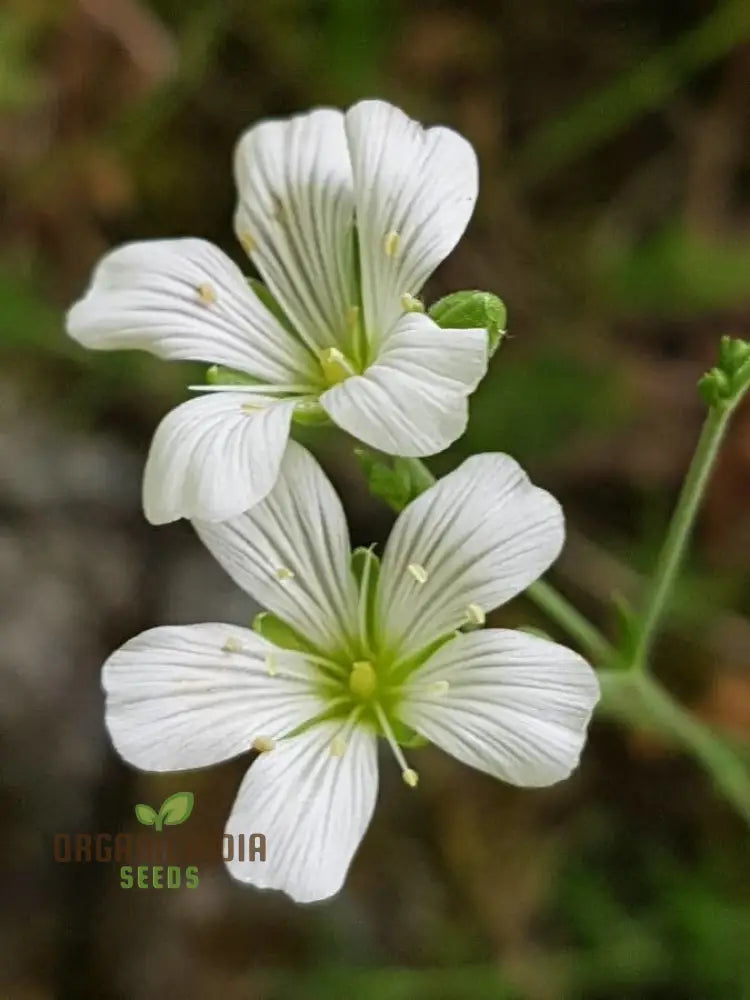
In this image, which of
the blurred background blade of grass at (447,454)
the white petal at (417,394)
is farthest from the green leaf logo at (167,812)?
the blurred background blade of grass at (447,454)

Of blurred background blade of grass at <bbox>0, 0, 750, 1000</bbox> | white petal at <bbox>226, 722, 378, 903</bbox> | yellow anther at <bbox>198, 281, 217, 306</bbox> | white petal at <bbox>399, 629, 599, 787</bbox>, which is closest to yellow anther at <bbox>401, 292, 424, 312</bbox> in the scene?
yellow anther at <bbox>198, 281, 217, 306</bbox>

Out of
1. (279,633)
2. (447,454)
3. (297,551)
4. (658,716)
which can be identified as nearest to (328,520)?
(297,551)

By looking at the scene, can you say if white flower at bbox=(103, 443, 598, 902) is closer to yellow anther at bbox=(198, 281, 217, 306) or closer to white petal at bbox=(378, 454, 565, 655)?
white petal at bbox=(378, 454, 565, 655)

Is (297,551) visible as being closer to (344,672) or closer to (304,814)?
(344,672)

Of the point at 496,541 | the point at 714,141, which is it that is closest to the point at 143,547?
the point at 496,541

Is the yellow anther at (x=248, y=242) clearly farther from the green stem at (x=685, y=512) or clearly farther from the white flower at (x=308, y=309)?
the green stem at (x=685, y=512)

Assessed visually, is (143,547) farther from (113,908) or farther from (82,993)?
(82,993)

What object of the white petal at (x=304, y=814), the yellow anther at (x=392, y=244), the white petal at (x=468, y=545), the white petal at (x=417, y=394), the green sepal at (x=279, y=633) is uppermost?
the yellow anther at (x=392, y=244)
